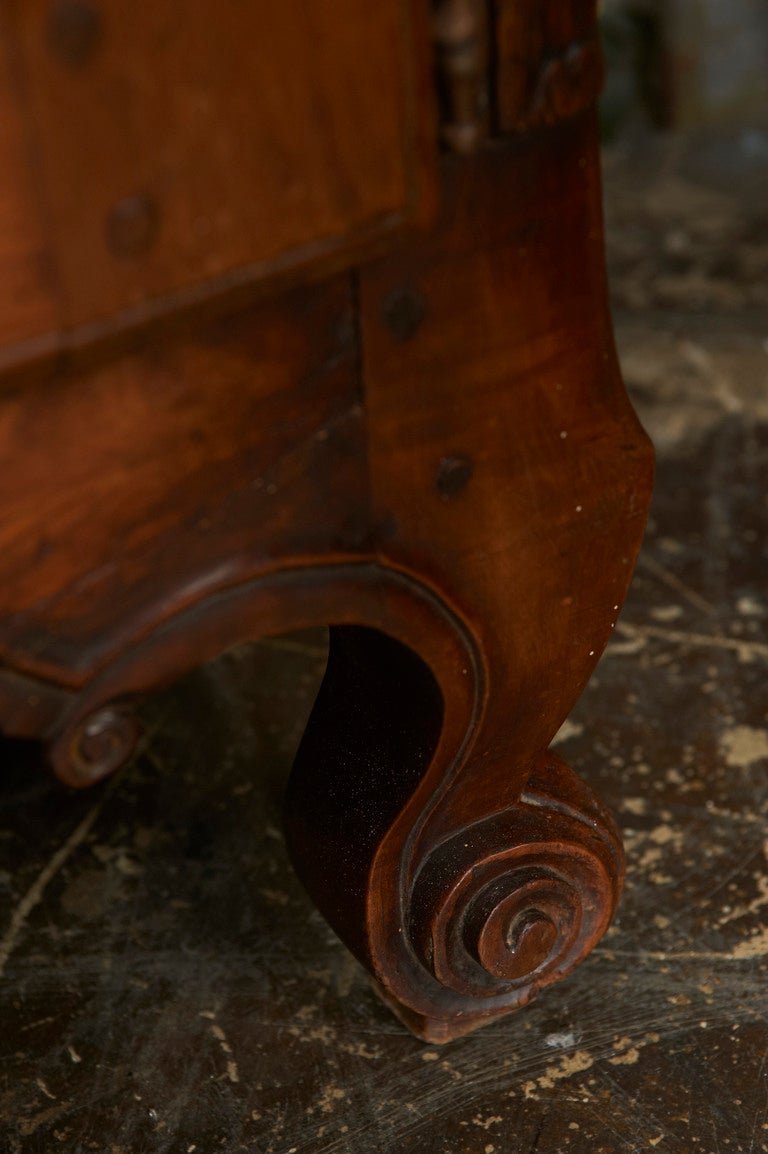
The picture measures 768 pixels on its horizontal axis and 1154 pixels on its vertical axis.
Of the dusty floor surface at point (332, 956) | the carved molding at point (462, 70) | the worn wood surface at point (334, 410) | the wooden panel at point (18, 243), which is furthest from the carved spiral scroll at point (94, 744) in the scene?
the dusty floor surface at point (332, 956)

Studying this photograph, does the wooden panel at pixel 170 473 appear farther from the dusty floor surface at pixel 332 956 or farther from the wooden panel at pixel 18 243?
the dusty floor surface at pixel 332 956

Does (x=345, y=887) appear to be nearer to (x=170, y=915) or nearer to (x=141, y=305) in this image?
(x=170, y=915)

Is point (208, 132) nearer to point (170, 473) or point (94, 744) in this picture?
point (170, 473)

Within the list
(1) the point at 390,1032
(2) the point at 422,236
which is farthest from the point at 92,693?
(1) the point at 390,1032

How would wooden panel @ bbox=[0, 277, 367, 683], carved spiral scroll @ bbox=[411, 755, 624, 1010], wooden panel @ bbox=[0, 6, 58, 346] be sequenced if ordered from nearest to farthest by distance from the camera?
1. wooden panel @ bbox=[0, 6, 58, 346]
2. wooden panel @ bbox=[0, 277, 367, 683]
3. carved spiral scroll @ bbox=[411, 755, 624, 1010]

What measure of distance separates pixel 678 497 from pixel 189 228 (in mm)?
1652

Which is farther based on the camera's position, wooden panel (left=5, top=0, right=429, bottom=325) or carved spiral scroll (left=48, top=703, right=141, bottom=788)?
carved spiral scroll (left=48, top=703, right=141, bottom=788)

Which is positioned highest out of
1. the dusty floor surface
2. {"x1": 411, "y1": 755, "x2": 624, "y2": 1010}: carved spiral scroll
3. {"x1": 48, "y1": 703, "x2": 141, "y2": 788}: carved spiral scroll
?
{"x1": 48, "y1": 703, "x2": 141, "y2": 788}: carved spiral scroll

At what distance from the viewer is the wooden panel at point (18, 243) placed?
61cm

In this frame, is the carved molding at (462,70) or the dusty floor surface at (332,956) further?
the dusty floor surface at (332,956)

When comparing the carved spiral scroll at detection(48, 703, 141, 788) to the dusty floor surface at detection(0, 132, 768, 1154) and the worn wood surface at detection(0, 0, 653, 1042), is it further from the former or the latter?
the dusty floor surface at detection(0, 132, 768, 1154)

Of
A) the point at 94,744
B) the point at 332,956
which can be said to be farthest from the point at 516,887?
the point at 94,744

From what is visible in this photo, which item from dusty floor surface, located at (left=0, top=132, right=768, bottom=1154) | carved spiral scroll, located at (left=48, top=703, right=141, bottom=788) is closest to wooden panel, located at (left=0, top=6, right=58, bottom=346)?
carved spiral scroll, located at (left=48, top=703, right=141, bottom=788)

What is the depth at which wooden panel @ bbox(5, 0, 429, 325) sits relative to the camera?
0.62 m
